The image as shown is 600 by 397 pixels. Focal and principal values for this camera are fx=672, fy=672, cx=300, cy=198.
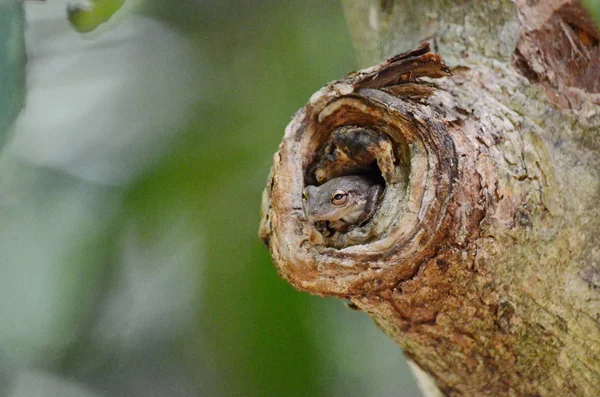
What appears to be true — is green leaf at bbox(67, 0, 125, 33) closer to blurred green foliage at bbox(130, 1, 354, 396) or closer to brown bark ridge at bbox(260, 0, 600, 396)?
brown bark ridge at bbox(260, 0, 600, 396)

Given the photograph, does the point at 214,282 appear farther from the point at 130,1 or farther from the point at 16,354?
the point at 130,1

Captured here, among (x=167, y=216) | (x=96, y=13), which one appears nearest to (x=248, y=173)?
(x=167, y=216)

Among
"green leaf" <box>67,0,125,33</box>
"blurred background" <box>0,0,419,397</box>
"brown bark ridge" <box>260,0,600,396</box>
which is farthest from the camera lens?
"blurred background" <box>0,0,419,397</box>

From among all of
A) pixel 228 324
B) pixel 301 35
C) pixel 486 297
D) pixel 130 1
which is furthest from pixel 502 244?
pixel 301 35

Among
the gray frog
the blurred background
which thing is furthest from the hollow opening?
the blurred background

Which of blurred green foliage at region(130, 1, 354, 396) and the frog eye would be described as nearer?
the frog eye

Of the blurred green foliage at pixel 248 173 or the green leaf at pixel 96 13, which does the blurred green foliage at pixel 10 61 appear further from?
the blurred green foliage at pixel 248 173

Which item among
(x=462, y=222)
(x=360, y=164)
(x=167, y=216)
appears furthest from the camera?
(x=167, y=216)

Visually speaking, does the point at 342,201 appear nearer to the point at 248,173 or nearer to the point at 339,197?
the point at 339,197

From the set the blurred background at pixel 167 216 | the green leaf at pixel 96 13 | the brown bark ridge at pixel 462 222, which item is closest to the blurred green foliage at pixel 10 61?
the green leaf at pixel 96 13
